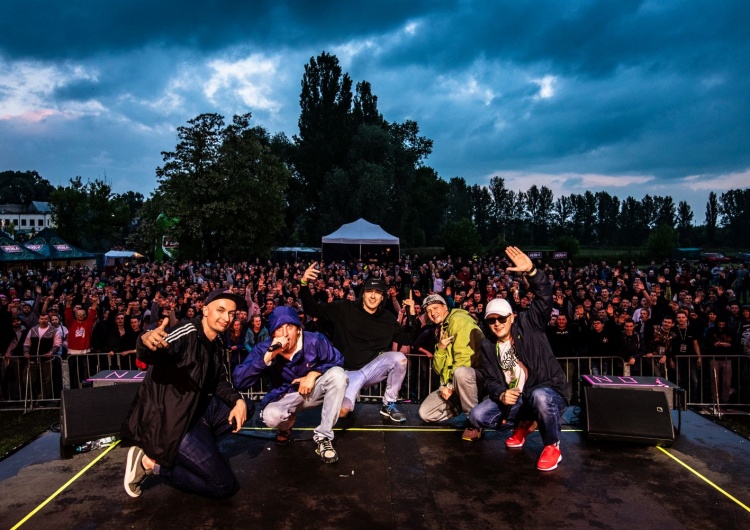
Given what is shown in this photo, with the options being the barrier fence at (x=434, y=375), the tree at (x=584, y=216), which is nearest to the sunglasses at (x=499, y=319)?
the barrier fence at (x=434, y=375)

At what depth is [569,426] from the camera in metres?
5.33

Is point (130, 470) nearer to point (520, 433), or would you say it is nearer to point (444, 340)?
point (444, 340)

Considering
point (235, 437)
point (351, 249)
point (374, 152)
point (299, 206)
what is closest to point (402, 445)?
point (235, 437)

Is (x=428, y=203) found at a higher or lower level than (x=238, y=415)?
higher

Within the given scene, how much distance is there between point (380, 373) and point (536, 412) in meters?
1.62

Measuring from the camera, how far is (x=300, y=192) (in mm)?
47250

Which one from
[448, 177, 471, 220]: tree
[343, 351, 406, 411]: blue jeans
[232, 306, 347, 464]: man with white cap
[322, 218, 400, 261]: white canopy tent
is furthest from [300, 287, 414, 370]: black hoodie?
[448, 177, 471, 220]: tree

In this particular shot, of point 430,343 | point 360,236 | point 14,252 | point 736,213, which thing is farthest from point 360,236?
point 736,213

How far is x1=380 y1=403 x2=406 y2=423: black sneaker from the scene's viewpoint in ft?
17.7

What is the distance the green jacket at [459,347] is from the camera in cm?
516

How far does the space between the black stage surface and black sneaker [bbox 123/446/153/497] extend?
10cm

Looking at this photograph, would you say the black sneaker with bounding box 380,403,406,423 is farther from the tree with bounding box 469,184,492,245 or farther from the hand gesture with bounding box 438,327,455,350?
the tree with bounding box 469,184,492,245

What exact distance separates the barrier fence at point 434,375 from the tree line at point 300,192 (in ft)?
63.7

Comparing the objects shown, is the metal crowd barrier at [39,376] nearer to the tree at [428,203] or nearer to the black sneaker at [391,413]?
the black sneaker at [391,413]
